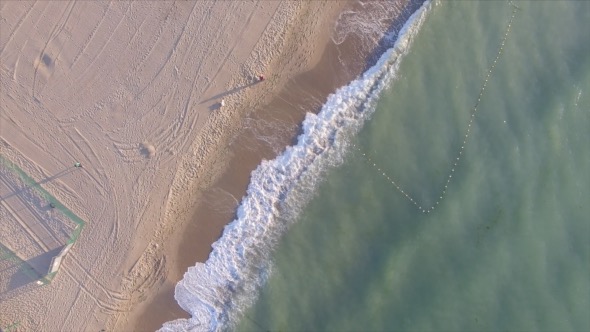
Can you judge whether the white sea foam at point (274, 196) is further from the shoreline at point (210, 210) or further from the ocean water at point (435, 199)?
the shoreline at point (210, 210)

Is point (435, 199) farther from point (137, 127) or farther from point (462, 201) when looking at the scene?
point (137, 127)

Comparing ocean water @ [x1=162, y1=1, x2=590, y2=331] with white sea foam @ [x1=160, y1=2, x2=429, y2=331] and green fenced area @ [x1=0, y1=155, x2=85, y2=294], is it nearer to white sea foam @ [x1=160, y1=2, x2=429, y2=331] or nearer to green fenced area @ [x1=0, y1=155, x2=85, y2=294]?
white sea foam @ [x1=160, y1=2, x2=429, y2=331]

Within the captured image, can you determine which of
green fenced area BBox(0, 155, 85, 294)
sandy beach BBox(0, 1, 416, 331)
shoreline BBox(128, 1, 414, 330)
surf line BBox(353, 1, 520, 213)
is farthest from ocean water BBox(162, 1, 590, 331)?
green fenced area BBox(0, 155, 85, 294)

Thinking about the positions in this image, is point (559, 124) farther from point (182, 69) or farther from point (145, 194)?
point (145, 194)

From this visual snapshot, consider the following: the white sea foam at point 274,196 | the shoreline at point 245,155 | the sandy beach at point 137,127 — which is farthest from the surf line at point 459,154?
the sandy beach at point 137,127

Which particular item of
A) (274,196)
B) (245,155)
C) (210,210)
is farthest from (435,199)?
(210,210)

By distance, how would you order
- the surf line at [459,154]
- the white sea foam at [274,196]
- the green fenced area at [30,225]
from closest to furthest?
1. the surf line at [459,154]
2. the white sea foam at [274,196]
3. the green fenced area at [30,225]

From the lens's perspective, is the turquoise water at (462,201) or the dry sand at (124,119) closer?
the turquoise water at (462,201)

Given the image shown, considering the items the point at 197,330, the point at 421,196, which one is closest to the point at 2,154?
the point at 197,330
